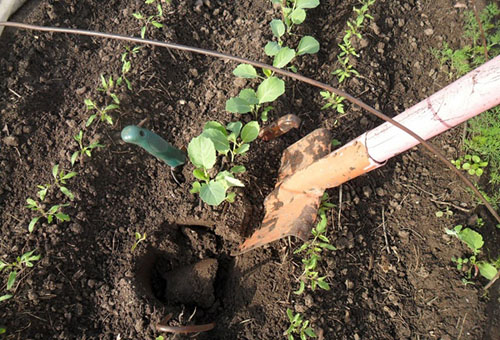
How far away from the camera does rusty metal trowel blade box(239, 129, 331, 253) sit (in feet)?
5.25

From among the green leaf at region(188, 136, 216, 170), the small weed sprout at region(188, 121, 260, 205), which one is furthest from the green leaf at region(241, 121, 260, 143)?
the green leaf at region(188, 136, 216, 170)

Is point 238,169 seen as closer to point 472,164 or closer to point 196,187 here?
point 196,187

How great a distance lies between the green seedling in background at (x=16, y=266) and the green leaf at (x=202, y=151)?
0.80m

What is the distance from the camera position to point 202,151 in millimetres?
1593

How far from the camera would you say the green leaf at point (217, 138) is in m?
1.68

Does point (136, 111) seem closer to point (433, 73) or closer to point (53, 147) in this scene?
point (53, 147)

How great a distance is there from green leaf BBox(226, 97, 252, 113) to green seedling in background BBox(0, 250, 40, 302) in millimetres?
1047

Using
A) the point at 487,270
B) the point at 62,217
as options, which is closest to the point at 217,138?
the point at 62,217

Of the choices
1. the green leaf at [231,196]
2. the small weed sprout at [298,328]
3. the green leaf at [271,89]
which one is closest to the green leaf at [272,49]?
the green leaf at [271,89]

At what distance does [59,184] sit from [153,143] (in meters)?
0.59

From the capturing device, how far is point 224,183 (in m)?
1.66

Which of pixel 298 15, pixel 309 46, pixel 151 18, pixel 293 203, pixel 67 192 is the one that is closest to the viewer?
pixel 293 203

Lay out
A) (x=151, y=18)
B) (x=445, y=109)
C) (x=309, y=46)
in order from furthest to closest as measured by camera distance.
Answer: (x=151, y=18)
(x=309, y=46)
(x=445, y=109)

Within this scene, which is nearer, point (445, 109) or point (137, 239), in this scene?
point (445, 109)
